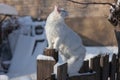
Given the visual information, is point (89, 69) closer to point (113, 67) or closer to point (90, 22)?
point (113, 67)

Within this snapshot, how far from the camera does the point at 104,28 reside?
42.1ft

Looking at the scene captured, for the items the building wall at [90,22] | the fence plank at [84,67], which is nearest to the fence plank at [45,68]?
the fence plank at [84,67]

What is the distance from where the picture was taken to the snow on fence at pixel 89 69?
3037mm

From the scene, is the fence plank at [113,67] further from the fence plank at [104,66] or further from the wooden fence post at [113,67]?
the fence plank at [104,66]

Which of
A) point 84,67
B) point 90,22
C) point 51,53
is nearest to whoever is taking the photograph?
point 51,53

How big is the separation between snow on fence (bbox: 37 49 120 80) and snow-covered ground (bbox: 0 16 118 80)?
20.6 ft

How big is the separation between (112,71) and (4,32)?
338 inches

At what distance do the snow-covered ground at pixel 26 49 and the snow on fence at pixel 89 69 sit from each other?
20.6 feet

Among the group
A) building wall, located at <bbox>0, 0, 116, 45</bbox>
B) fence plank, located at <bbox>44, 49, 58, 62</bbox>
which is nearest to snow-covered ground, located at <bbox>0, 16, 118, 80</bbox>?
building wall, located at <bbox>0, 0, 116, 45</bbox>

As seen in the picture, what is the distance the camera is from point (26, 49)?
11.7m

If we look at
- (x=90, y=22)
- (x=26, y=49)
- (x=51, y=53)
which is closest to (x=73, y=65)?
(x=51, y=53)

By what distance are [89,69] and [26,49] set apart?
8.06 m

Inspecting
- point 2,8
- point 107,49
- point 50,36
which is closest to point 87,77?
point 50,36

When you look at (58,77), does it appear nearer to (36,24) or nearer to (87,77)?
(87,77)
